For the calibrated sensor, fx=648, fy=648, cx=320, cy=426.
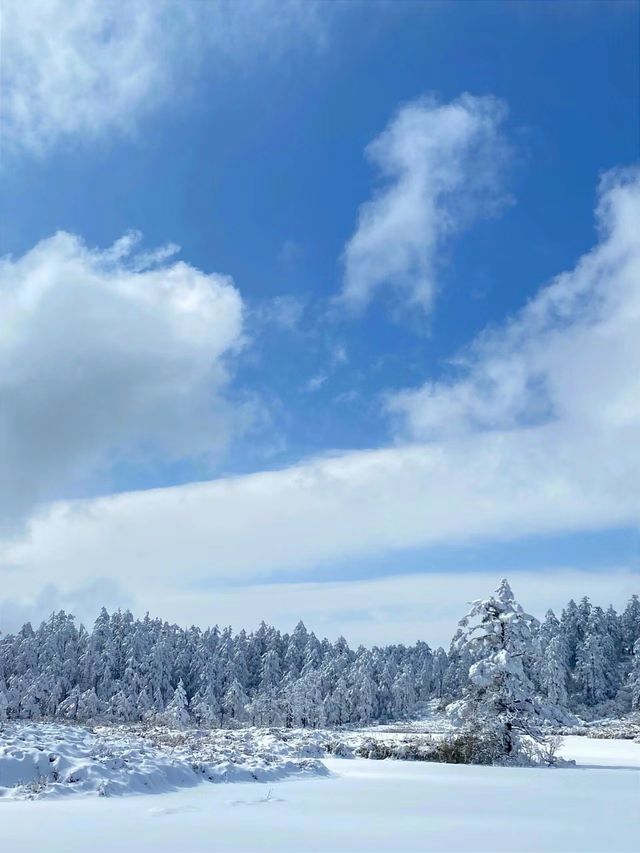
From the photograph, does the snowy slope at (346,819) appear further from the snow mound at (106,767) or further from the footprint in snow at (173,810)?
the snow mound at (106,767)

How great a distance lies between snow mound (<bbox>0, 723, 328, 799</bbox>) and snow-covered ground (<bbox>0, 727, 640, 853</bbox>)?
0.39 m

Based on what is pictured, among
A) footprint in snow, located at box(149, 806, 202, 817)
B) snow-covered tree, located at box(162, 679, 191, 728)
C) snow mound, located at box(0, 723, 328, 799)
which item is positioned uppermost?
footprint in snow, located at box(149, 806, 202, 817)

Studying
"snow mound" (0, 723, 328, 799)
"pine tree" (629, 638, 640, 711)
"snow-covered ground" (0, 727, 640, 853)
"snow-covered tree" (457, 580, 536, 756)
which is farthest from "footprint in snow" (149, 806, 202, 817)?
"pine tree" (629, 638, 640, 711)

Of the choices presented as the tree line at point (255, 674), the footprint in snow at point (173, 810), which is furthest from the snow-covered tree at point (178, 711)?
the footprint in snow at point (173, 810)

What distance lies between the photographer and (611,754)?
3028 centimetres

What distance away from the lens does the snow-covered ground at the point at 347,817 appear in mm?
7973

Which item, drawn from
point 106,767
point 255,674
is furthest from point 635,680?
point 106,767

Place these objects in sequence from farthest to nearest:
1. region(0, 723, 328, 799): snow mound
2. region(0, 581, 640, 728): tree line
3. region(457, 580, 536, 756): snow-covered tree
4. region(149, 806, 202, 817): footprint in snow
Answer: region(0, 581, 640, 728): tree line → region(457, 580, 536, 756): snow-covered tree → region(0, 723, 328, 799): snow mound → region(149, 806, 202, 817): footprint in snow

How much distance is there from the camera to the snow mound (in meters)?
12.5

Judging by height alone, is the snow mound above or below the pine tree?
above

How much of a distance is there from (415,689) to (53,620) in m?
60.0

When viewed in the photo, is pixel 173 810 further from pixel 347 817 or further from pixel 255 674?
pixel 255 674

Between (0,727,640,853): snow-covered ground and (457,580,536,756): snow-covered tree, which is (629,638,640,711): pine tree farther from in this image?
(0,727,640,853): snow-covered ground

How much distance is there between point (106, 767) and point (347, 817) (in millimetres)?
6153
